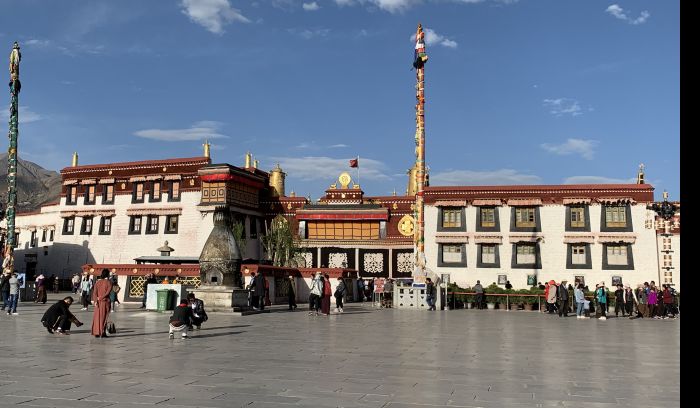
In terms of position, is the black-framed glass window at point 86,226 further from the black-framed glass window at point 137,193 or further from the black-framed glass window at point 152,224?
the black-framed glass window at point 152,224

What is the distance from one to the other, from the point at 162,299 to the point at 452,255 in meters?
22.2

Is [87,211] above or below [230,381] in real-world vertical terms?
above

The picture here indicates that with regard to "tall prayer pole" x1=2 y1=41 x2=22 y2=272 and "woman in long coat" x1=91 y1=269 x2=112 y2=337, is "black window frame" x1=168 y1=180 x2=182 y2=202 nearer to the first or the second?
"tall prayer pole" x1=2 y1=41 x2=22 y2=272

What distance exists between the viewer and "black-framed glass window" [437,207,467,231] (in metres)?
41.8

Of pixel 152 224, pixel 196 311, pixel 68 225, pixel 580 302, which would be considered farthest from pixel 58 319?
pixel 68 225

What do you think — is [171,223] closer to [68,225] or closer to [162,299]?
[68,225]

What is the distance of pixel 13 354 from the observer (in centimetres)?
1127

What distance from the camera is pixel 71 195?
5078 centimetres

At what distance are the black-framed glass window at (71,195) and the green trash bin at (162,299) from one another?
29772mm

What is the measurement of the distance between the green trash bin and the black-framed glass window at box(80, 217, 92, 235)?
27.6 m

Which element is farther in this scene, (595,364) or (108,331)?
(108,331)

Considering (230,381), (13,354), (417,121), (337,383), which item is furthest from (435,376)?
(417,121)

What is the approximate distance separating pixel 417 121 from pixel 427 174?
17685 millimetres
